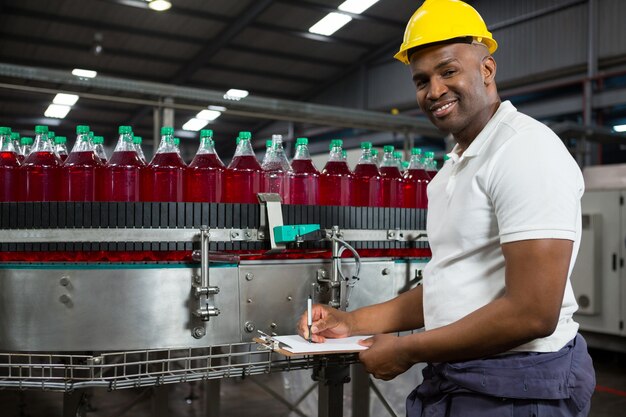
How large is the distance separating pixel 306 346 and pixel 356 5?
8331 millimetres

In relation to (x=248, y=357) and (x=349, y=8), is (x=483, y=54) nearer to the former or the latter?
(x=248, y=357)

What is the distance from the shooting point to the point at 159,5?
8.33 meters

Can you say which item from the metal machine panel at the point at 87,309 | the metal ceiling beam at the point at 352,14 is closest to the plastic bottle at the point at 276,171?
the metal machine panel at the point at 87,309

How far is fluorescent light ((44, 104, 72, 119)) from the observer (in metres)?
11.4

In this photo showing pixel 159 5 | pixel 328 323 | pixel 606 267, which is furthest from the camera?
pixel 159 5

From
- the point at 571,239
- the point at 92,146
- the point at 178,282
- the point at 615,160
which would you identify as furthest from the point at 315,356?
the point at 615,160

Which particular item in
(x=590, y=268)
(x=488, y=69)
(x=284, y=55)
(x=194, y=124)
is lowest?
(x=590, y=268)

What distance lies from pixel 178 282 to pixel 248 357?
0.28 m

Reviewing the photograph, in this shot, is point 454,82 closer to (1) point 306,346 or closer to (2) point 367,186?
(1) point 306,346

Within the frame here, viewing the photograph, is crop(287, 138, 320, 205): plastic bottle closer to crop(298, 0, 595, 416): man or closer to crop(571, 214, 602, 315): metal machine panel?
crop(298, 0, 595, 416): man

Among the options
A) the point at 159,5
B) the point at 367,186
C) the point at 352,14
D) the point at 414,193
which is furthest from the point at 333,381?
the point at 352,14

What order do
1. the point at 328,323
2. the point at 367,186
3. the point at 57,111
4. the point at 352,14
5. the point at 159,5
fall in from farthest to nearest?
the point at 57,111 → the point at 352,14 → the point at 159,5 → the point at 367,186 → the point at 328,323

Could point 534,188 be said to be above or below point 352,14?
below

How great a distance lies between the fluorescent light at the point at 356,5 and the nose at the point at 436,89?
8.04 m
